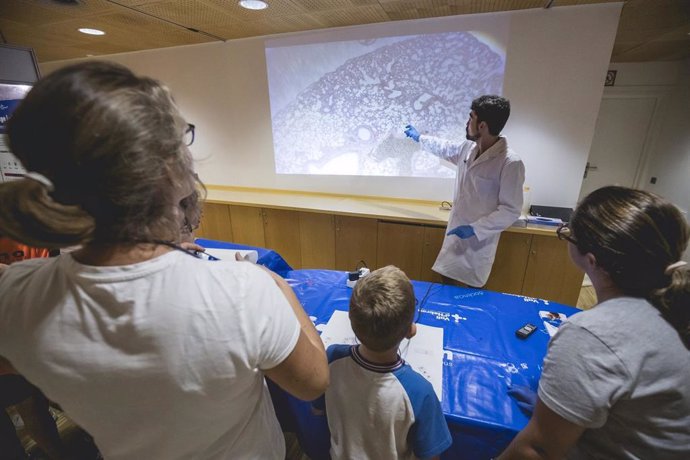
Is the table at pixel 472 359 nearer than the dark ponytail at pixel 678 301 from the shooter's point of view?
No

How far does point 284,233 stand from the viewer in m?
3.09

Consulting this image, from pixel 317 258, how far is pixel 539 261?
1.94 m

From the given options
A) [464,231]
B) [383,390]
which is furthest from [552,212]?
[383,390]

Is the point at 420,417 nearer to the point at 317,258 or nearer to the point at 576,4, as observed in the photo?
the point at 317,258

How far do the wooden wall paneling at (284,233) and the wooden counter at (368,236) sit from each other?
10 millimetres

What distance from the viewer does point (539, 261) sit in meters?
2.33

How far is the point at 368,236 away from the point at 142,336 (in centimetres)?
237

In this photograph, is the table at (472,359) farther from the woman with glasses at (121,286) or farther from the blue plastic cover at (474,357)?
the woman with glasses at (121,286)

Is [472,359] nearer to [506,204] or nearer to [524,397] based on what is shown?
[524,397]

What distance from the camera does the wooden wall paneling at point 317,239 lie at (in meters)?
2.88

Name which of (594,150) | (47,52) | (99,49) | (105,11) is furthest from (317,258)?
(47,52)

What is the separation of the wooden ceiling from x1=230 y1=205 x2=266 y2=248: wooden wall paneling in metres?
1.66

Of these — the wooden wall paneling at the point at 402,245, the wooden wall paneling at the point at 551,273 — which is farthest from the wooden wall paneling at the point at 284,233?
the wooden wall paneling at the point at 551,273

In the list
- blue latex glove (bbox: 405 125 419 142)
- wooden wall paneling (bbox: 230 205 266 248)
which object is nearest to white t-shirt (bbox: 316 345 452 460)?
blue latex glove (bbox: 405 125 419 142)
